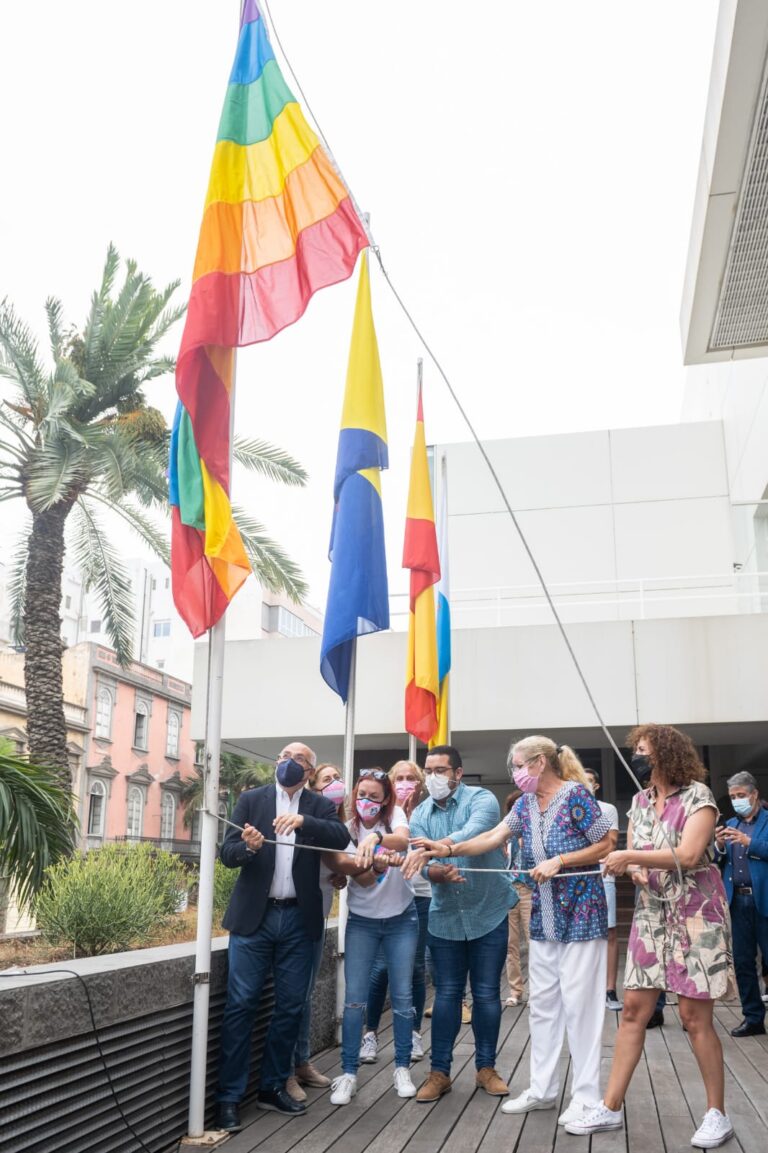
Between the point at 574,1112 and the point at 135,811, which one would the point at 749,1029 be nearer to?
the point at 574,1112

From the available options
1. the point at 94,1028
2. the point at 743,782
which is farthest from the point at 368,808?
the point at 743,782

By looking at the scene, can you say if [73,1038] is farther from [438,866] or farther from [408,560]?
[408,560]

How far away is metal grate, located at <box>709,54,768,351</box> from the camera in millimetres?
7590

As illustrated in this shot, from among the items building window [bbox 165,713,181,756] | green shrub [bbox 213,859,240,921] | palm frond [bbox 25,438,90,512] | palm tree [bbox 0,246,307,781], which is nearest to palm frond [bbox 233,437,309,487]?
palm tree [bbox 0,246,307,781]

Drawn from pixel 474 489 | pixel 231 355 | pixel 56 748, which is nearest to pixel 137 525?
pixel 56 748

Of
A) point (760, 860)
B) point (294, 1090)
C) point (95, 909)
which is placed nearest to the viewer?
point (294, 1090)

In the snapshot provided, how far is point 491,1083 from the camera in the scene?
5602mm

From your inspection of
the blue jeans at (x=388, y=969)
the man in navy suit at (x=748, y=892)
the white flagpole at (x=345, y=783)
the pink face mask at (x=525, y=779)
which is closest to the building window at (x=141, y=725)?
the white flagpole at (x=345, y=783)

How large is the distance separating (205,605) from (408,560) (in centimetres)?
410

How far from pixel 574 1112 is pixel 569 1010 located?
1.48ft

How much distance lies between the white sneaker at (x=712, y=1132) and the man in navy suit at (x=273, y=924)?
1.93 m

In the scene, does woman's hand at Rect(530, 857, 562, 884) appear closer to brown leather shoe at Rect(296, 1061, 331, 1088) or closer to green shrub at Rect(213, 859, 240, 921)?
brown leather shoe at Rect(296, 1061, 331, 1088)

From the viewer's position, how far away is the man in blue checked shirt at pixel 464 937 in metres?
5.53

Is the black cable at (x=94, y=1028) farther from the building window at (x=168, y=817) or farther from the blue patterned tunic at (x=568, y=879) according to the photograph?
the building window at (x=168, y=817)
